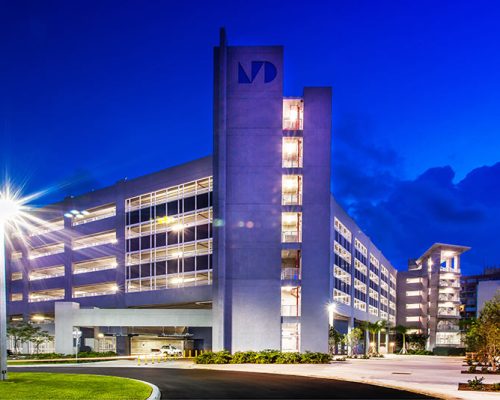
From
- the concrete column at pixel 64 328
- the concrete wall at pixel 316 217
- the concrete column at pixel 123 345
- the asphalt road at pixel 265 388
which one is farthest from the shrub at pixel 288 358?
the concrete column at pixel 64 328

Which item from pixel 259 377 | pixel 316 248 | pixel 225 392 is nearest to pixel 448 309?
pixel 316 248

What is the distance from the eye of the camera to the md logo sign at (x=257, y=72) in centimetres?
5625

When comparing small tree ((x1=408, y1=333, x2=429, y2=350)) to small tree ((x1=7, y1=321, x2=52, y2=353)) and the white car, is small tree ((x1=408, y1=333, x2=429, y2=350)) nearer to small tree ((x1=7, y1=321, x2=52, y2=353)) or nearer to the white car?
the white car

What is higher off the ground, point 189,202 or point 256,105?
point 256,105

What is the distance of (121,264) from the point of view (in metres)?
72.8

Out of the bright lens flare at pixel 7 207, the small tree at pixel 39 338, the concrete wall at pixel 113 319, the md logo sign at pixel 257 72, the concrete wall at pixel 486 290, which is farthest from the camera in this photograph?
the concrete wall at pixel 486 290

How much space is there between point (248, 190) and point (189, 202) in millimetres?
12090

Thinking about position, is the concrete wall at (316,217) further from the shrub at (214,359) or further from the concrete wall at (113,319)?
the concrete wall at (113,319)

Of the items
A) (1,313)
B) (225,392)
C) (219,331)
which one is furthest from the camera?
(219,331)

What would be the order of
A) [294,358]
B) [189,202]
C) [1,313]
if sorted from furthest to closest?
[189,202] → [294,358] → [1,313]

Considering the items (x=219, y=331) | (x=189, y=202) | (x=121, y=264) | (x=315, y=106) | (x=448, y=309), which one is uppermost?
(x=315, y=106)

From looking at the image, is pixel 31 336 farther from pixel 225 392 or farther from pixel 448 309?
pixel 448 309

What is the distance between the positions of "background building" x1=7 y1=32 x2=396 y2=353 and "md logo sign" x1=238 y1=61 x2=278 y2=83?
10cm

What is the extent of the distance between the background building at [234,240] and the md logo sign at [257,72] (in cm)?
10
